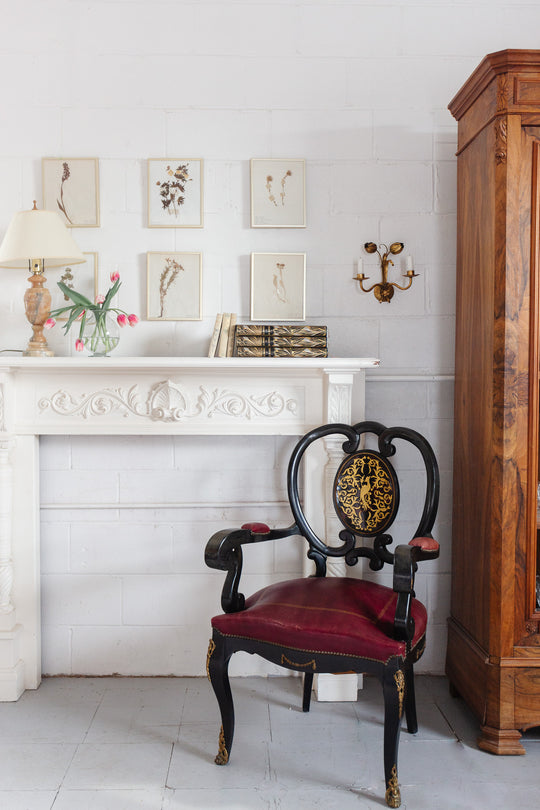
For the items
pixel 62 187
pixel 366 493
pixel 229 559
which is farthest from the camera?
pixel 62 187

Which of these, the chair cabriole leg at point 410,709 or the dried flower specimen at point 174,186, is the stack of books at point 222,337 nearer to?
the dried flower specimen at point 174,186

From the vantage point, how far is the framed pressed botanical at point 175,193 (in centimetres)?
269

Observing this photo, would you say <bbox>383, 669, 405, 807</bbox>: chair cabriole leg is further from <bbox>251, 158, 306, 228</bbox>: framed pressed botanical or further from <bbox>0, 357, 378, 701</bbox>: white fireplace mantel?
<bbox>251, 158, 306, 228</bbox>: framed pressed botanical

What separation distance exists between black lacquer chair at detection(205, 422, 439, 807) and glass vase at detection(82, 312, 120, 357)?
816 mm

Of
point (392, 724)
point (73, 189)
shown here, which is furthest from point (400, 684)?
point (73, 189)

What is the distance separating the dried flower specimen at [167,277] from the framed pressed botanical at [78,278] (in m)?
0.26

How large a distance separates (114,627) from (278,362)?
4.18ft

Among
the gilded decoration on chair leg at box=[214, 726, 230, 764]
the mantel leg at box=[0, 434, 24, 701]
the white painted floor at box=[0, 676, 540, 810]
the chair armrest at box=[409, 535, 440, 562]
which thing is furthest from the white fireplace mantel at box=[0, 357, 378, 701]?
the gilded decoration on chair leg at box=[214, 726, 230, 764]

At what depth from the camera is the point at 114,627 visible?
2.75 m

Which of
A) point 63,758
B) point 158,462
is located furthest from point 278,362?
point 63,758

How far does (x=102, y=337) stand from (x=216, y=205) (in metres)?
0.70

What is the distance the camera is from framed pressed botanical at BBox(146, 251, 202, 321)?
2703 mm

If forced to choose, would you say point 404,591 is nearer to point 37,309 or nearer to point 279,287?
point 279,287

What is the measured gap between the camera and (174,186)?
2.70 metres
